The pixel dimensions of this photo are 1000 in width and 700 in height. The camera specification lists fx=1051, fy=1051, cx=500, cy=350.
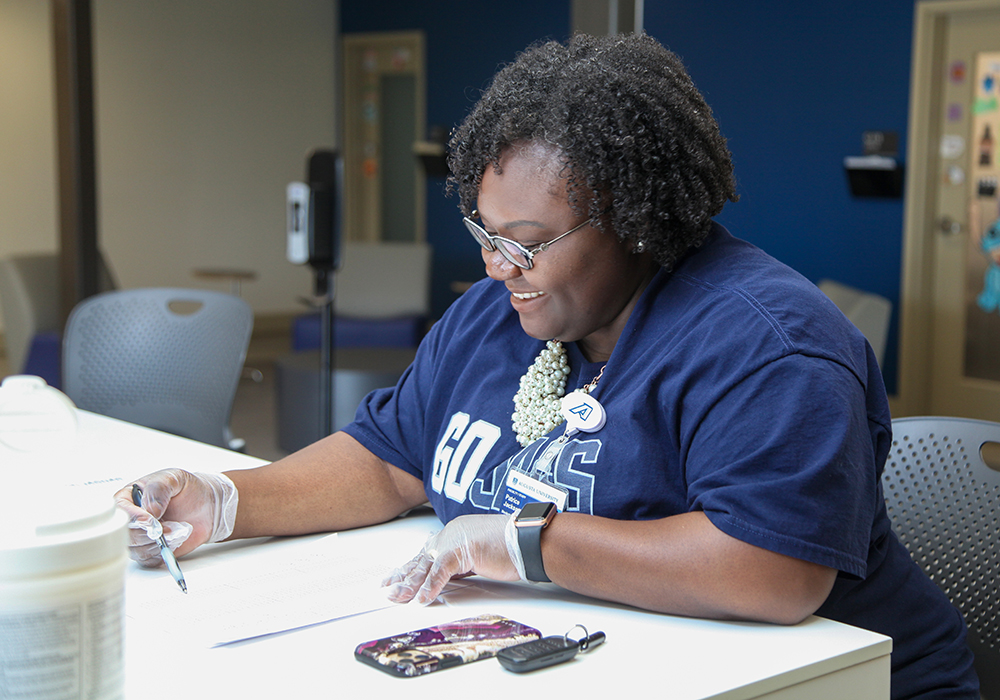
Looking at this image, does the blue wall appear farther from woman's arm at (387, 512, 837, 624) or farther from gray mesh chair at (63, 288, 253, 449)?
woman's arm at (387, 512, 837, 624)

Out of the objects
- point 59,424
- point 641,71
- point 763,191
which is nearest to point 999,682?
point 641,71

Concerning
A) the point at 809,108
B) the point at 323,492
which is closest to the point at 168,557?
the point at 323,492

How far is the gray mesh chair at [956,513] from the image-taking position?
1414 mm

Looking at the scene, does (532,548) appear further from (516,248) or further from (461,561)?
(516,248)

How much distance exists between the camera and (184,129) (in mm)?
8172

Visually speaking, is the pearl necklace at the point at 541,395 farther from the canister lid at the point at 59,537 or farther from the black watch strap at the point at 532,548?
the canister lid at the point at 59,537

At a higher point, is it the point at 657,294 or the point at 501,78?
the point at 501,78

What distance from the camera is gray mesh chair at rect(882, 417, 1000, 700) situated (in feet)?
4.64

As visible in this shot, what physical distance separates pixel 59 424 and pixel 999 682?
1230 millimetres

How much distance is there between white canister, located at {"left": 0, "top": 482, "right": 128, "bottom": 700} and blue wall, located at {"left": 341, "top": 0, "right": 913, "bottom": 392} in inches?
194

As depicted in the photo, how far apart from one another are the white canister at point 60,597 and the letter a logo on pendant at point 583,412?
631mm

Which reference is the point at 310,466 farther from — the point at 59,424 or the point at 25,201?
the point at 25,201

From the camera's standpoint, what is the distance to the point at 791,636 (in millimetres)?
1028

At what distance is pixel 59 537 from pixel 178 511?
0.68 m
